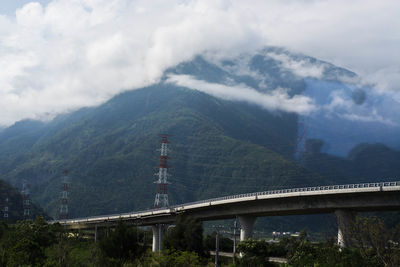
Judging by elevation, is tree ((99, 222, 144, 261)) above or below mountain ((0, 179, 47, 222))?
below

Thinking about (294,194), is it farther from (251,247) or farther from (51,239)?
(51,239)

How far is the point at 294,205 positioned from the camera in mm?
74750

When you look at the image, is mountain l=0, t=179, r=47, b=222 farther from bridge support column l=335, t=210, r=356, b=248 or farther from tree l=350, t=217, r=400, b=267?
tree l=350, t=217, r=400, b=267

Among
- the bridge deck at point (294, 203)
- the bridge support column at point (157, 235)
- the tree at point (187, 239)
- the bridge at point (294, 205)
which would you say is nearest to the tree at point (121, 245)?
the tree at point (187, 239)

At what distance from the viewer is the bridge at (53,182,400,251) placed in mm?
64125

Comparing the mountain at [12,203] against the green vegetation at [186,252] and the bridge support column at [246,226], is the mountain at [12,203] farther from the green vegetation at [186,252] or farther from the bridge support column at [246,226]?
the bridge support column at [246,226]

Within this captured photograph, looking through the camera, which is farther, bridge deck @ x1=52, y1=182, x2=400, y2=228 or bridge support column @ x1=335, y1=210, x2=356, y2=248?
bridge support column @ x1=335, y1=210, x2=356, y2=248

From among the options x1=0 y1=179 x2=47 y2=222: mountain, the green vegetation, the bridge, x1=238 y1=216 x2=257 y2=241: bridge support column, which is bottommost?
the green vegetation

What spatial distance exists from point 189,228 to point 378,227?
29.0 metres

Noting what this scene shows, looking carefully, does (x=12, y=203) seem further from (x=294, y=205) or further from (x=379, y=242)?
(x=379, y=242)

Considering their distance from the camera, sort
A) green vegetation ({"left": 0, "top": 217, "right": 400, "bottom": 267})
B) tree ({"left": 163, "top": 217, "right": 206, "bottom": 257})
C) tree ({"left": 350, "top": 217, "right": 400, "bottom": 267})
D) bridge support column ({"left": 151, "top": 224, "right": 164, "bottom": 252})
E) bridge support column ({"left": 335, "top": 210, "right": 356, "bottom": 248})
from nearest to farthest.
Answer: tree ({"left": 350, "top": 217, "right": 400, "bottom": 267}), green vegetation ({"left": 0, "top": 217, "right": 400, "bottom": 267}), bridge support column ({"left": 335, "top": 210, "right": 356, "bottom": 248}), tree ({"left": 163, "top": 217, "right": 206, "bottom": 257}), bridge support column ({"left": 151, "top": 224, "right": 164, "bottom": 252})

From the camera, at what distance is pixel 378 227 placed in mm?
51969

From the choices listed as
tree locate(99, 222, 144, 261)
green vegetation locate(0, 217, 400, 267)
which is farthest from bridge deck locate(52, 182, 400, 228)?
tree locate(99, 222, 144, 261)

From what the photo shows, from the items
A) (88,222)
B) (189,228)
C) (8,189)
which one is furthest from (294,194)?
(8,189)
